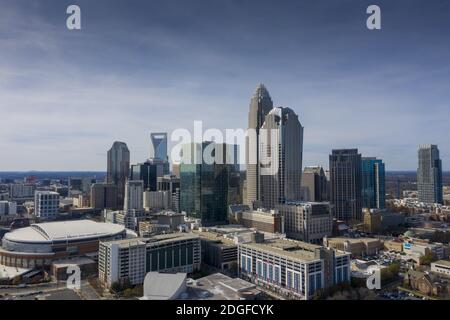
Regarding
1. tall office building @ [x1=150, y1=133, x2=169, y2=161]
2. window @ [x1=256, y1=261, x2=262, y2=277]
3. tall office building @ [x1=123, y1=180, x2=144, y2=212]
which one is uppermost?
tall office building @ [x1=150, y1=133, x2=169, y2=161]

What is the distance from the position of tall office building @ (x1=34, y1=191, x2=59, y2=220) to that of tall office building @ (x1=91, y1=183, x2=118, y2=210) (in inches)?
180

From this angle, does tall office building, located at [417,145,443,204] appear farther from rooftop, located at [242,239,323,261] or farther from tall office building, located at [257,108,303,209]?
rooftop, located at [242,239,323,261]

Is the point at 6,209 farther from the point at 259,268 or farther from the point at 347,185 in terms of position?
the point at 347,185

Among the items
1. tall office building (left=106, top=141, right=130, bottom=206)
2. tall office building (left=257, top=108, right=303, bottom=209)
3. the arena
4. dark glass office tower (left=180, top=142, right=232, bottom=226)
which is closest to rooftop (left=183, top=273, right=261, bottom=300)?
the arena

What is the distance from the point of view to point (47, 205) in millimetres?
21797

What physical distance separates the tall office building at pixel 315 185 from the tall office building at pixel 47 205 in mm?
16839

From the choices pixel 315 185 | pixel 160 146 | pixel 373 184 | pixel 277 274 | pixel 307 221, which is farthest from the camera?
pixel 160 146

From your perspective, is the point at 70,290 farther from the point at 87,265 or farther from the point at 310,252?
the point at 310,252

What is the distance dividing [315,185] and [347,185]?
486 cm

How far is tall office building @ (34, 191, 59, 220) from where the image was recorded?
853 inches

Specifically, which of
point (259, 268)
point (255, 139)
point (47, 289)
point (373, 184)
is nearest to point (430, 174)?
point (373, 184)

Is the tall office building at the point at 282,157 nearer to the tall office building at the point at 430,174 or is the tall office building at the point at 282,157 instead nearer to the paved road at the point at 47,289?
the tall office building at the point at 430,174
